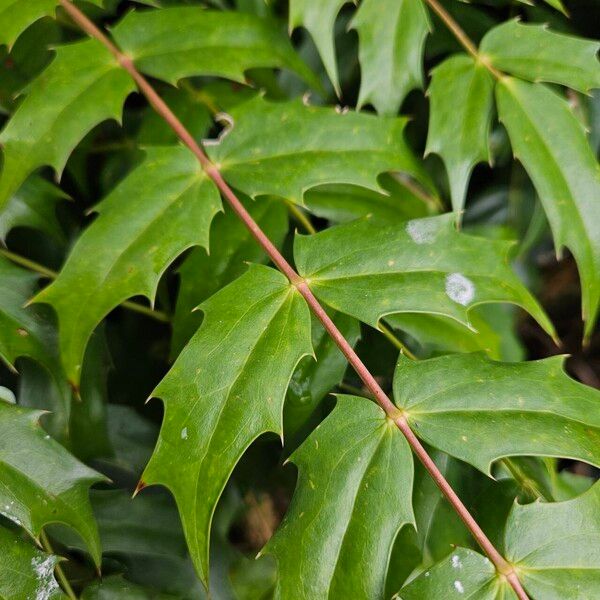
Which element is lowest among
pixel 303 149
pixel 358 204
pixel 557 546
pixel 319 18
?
pixel 557 546

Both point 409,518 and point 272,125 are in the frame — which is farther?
point 272,125

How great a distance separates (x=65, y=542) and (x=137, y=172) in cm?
41

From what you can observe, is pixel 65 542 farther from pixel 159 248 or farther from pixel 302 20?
pixel 302 20

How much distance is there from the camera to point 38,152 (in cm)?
83

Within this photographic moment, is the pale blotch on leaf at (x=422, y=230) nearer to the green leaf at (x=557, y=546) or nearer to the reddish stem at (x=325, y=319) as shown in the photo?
the reddish stem at (x=325, y=319)

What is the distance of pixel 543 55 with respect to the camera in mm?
932

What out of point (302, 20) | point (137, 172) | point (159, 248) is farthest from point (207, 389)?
point (302, 20)

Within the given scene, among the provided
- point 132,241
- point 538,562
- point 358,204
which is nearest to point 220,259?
point 132,241

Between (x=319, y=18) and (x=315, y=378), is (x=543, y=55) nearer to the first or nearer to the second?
(x=319, y=18)

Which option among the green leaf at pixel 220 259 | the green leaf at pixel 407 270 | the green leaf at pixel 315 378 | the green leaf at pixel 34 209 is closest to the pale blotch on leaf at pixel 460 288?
Answer: the green leaf at pixel 407 270

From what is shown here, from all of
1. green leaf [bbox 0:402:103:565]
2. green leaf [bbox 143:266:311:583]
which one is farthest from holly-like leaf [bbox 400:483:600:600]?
green leaf [bbox 0:402:103:565]

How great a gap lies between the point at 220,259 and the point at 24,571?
1.25 feet

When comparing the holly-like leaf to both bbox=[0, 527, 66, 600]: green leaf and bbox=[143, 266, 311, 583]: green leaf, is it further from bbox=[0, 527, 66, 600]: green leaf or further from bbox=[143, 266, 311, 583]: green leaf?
bbox=[0, 527, 66, 600]: green leaf

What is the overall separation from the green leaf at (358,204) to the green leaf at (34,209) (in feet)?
1.02
